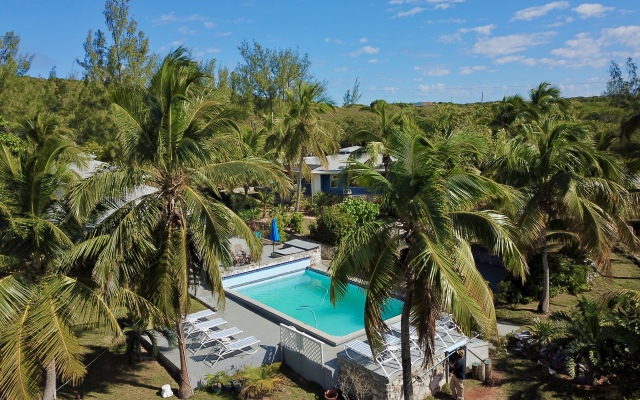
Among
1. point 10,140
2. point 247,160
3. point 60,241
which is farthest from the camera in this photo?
point 10,140

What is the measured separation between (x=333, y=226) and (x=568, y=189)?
11.1 meters

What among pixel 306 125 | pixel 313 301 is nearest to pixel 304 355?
pixel 313 301

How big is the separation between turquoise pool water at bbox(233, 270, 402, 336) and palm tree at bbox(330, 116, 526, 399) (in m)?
7.02

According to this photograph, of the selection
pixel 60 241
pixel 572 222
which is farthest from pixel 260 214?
pixel 60 241

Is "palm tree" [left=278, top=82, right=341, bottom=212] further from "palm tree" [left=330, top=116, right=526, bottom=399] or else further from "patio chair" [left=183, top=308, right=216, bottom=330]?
"palm tree" [left=330, top=116, right=526, bottom=399]

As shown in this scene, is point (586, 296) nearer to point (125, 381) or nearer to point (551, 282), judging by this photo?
point (551, 282)

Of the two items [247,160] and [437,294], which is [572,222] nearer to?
[437,294]

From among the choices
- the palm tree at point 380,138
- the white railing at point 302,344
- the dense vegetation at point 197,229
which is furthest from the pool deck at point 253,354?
the palm tree at point 380,138

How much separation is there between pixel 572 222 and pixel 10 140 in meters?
16.5

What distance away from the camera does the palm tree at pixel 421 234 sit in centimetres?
711

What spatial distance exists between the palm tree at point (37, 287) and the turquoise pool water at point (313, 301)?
A: 8538mm

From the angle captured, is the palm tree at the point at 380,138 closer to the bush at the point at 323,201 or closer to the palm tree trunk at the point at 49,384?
the bush at the point at 323,201

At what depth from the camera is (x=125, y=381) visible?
10984 mm

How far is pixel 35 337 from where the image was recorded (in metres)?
7.04
